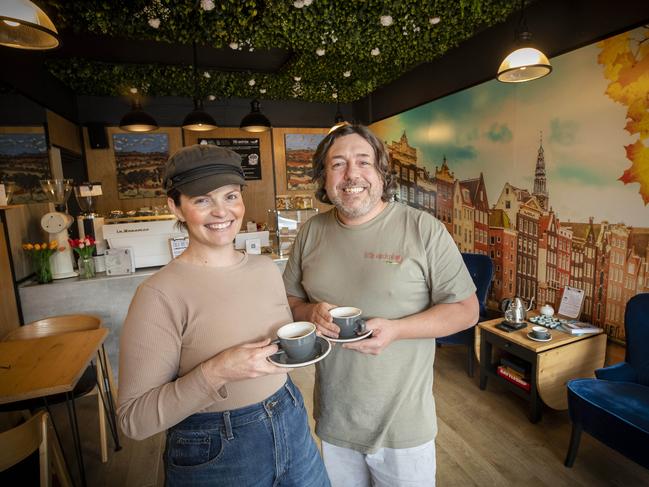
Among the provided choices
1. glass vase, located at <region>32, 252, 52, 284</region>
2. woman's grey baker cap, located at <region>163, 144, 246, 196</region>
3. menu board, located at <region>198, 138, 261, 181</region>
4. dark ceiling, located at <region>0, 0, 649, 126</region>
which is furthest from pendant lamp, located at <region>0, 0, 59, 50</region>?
menu board, located at <region>198, 138, 261, 181</region>

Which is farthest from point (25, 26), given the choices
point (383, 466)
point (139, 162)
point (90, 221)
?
point (139, 162)

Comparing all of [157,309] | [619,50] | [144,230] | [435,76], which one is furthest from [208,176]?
[435,76]

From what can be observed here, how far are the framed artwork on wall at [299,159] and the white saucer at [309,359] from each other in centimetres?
600

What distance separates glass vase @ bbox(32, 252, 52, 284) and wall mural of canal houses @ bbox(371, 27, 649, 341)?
4.30 metres

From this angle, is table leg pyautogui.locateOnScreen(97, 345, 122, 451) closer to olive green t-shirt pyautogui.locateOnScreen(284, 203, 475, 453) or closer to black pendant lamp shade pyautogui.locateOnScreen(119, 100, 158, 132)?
olive green t-shirt pyautogui.locateOnScreen(284, 203, 475, 453)

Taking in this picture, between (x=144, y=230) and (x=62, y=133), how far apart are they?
282 centimetres

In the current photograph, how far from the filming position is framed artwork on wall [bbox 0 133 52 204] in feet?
10.8

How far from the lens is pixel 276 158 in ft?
22.6

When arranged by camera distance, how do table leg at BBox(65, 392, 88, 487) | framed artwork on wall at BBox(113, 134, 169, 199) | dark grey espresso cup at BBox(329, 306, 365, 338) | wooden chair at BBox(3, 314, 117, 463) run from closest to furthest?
dark grey espresso cup at BBox(329, 306, 365, 338) < table leg at BBox(65, 392, 88, 487) < wooden chair at BBox(3, 314, 117, 463) < framed artwork on wall at BBox(113, 134, 169, 199)

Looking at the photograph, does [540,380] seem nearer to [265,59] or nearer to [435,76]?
[435,76]

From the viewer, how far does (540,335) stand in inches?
114

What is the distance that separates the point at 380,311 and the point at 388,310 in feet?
0.10

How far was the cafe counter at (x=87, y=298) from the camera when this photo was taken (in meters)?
3.11

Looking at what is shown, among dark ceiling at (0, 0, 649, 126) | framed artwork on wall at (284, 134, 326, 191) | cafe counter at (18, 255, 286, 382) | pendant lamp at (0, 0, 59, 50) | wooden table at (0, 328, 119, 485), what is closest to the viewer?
pendant lamp at (0, 0, 59, 50)
